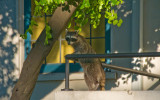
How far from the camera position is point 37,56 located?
18.8 ft

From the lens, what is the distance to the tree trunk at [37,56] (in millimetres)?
5641

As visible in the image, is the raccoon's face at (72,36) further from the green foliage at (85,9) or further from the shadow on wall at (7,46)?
the shadow on wall at (7,46)

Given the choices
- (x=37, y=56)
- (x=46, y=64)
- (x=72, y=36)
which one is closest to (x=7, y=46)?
(x=46, y=64)

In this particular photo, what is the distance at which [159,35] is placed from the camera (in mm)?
7922

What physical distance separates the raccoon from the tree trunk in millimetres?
1278

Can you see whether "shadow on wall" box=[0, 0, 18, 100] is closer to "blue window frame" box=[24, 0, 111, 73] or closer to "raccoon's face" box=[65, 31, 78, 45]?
"blue window frame" box=[24, 0, 111, 73]

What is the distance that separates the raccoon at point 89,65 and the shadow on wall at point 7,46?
1.56 meters

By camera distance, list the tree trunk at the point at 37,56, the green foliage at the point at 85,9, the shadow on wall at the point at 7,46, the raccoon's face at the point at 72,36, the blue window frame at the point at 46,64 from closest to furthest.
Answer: the green foliage at the point at 85,9 → the tree trunk at the point at 37,56 → the raccoon's face at the point at 72,36 → the shadow on wall at the point at 7,46 → the blue window frame at the point at 46,64

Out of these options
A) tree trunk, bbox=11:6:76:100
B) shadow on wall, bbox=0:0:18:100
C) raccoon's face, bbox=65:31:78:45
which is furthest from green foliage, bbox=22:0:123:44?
shadow on wall, bbox=0:0:18:100

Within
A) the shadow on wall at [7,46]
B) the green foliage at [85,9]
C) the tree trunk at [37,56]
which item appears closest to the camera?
the green foliage at [85,9]

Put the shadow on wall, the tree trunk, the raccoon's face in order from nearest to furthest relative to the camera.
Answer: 1. the tree trunk
2. the raccoon's face
3. the shadow on wall

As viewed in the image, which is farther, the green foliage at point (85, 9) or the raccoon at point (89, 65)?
the raccoon at point (89, 65)

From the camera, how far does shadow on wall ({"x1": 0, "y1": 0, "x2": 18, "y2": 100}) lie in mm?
8062

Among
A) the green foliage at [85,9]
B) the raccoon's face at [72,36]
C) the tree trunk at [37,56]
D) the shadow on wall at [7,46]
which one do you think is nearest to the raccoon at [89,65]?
the raccoon's face at [72,36]
